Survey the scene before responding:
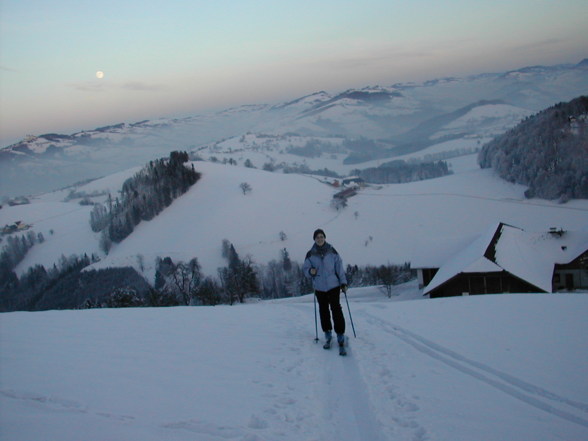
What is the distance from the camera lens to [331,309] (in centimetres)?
868

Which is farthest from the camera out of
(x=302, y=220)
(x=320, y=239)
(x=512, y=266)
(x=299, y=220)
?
(x=302, y=220)

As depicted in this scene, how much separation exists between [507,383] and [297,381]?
10.5 feet

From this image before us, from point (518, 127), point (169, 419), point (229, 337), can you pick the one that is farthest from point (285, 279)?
point (518, 127)

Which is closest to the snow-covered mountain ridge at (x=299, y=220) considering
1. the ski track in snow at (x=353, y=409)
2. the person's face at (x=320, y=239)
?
the person's face at (x=320, y=239)

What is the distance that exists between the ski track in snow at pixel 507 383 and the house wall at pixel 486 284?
24.4 meters

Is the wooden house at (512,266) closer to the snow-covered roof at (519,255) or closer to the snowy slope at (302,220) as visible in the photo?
the snow-covered roof at (519,255)

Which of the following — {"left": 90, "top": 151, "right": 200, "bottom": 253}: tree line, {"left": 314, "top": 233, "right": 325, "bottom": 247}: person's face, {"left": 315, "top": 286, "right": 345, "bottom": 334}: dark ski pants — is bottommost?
{"left": 315, "top": 286, "right": 345, "bottom": 334}: dark ski pants

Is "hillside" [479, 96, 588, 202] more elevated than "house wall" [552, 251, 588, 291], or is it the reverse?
"hillside" [479, 96, 588, 202]

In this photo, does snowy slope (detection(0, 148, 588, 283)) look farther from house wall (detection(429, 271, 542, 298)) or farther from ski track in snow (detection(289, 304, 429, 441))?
ski track in snow (detection(289, 304, 429, 441))

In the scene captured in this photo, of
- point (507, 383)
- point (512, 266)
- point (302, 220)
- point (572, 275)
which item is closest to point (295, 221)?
point (302, 220)

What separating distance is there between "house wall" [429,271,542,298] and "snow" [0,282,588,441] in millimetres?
21305

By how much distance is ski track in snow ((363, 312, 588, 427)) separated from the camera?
4848mm

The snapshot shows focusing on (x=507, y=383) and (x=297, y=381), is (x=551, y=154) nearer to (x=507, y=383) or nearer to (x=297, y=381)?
(x=507, y=383)

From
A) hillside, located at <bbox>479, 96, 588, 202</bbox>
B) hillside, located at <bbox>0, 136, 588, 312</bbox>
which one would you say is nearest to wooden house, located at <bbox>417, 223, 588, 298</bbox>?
hillside, located at <bbox>0, 136, 588, 312</bbox>
